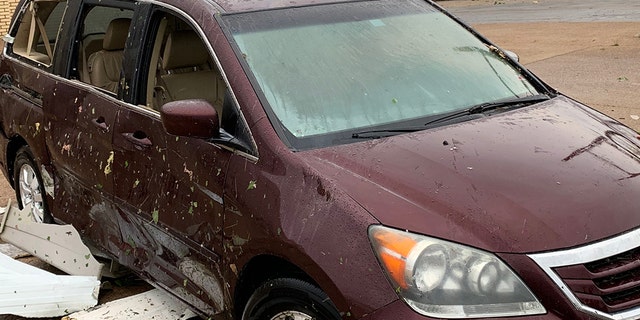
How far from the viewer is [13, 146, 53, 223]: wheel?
17.0 ft

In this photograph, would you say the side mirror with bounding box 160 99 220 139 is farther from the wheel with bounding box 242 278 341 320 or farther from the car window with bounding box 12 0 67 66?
the car window with bounding box 12 0 67 66

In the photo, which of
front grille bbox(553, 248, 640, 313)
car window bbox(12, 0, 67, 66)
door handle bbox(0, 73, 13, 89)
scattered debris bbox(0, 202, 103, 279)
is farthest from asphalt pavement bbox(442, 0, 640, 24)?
front grille bbox(553, 248, 640, 313)

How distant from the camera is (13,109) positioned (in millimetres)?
5246

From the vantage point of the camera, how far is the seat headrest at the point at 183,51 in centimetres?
422

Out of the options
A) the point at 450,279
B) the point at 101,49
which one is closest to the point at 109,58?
the point at 101,49

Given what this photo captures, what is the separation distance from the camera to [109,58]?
4.97m

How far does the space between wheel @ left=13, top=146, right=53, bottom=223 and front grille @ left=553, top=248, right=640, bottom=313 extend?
3.75 meters

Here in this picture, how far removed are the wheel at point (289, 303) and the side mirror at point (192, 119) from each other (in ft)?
2.22

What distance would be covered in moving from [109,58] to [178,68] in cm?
78

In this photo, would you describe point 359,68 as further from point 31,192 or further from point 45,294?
point 31,192

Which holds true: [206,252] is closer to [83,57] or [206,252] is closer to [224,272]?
[224,272]

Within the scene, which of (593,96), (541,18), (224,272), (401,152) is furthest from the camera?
(541,18)

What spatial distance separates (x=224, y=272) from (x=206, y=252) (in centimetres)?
16

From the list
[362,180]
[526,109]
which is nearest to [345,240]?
[362,180]
